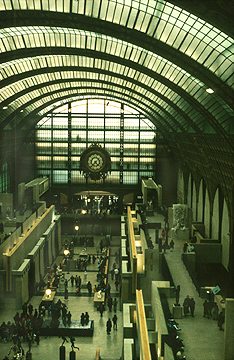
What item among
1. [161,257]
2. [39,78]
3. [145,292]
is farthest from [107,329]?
[39,78]

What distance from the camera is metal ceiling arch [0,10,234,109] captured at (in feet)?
74.3

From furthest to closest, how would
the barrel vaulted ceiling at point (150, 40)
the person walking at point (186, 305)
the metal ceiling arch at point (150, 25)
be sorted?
1. the person walking at point (186, 305)
2. the metal ceiling arch at point (150, 25)
3. the barrel vaulted ceiling at point (150, 40)

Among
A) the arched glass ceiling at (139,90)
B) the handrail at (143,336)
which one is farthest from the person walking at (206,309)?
the arched glass ceiling at (139,90)

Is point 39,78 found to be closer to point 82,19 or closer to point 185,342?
point 82,19

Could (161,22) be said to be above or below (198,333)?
above

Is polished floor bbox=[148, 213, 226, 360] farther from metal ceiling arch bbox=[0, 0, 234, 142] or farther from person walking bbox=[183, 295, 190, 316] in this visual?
metal ceiling arch bbox=[0, 0, 234, 142]

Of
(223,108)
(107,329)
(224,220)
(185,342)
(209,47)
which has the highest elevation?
(209,47)

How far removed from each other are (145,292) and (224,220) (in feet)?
27.1

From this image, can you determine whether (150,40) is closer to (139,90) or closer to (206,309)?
(206,309)

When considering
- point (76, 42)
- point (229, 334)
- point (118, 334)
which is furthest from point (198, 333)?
point (76, 42)

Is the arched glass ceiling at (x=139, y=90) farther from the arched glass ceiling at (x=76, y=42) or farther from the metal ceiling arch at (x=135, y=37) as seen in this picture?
the metal ceiling arch at (x=135, y=37)

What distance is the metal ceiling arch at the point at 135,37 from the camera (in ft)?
74.3

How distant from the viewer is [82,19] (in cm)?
2297

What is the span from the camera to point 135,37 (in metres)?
23.6
